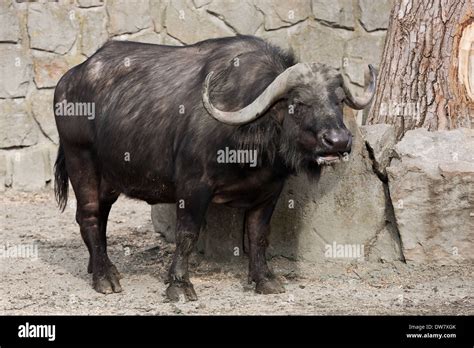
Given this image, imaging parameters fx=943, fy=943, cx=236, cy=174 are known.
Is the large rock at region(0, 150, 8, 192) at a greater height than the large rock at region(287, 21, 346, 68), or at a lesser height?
lesser

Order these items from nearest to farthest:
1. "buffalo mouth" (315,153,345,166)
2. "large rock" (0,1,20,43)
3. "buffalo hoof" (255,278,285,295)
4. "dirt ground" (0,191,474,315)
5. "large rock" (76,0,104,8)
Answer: "buffalo mouth" (315,153,345,166) → "dirt ground" (0,191,474,315) → "buffalo hoof" (255,278,285,295) → "large rock" (0,1,20,43) → "large rock" (76,0,104,8)

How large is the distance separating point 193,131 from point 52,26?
488 cm

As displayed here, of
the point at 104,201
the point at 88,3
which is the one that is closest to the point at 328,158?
the point at 104,201

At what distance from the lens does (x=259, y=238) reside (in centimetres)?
762

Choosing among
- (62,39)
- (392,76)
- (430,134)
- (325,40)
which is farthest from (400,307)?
(62,39)

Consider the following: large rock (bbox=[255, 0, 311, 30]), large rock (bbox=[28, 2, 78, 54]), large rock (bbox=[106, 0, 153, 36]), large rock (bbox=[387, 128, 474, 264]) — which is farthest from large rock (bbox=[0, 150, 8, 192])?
large rock (bbox=[387, 128, 474, 264])

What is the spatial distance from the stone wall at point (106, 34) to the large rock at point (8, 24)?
12 mm

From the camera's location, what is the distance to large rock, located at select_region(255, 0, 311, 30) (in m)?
11.6

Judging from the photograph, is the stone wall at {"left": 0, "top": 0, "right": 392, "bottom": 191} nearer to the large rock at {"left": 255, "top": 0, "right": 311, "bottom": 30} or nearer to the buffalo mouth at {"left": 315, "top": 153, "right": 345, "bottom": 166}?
the large rock at {"left": 255, "top": 0, "right": 311, "bottom": 30}

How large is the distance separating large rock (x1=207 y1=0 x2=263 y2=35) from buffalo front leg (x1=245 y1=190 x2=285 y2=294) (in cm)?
448

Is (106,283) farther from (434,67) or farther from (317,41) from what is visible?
(317,41)

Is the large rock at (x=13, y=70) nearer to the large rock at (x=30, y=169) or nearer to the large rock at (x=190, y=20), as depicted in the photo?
the large rock at (x=30, y=169)

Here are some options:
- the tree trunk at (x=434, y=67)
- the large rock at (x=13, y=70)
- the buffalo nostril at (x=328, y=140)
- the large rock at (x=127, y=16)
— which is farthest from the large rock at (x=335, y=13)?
the buffalo nostril at (x=328, y=140)

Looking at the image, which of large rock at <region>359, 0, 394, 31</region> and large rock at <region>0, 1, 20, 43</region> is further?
large rock at <region>359, 0, 394, 31</region>
